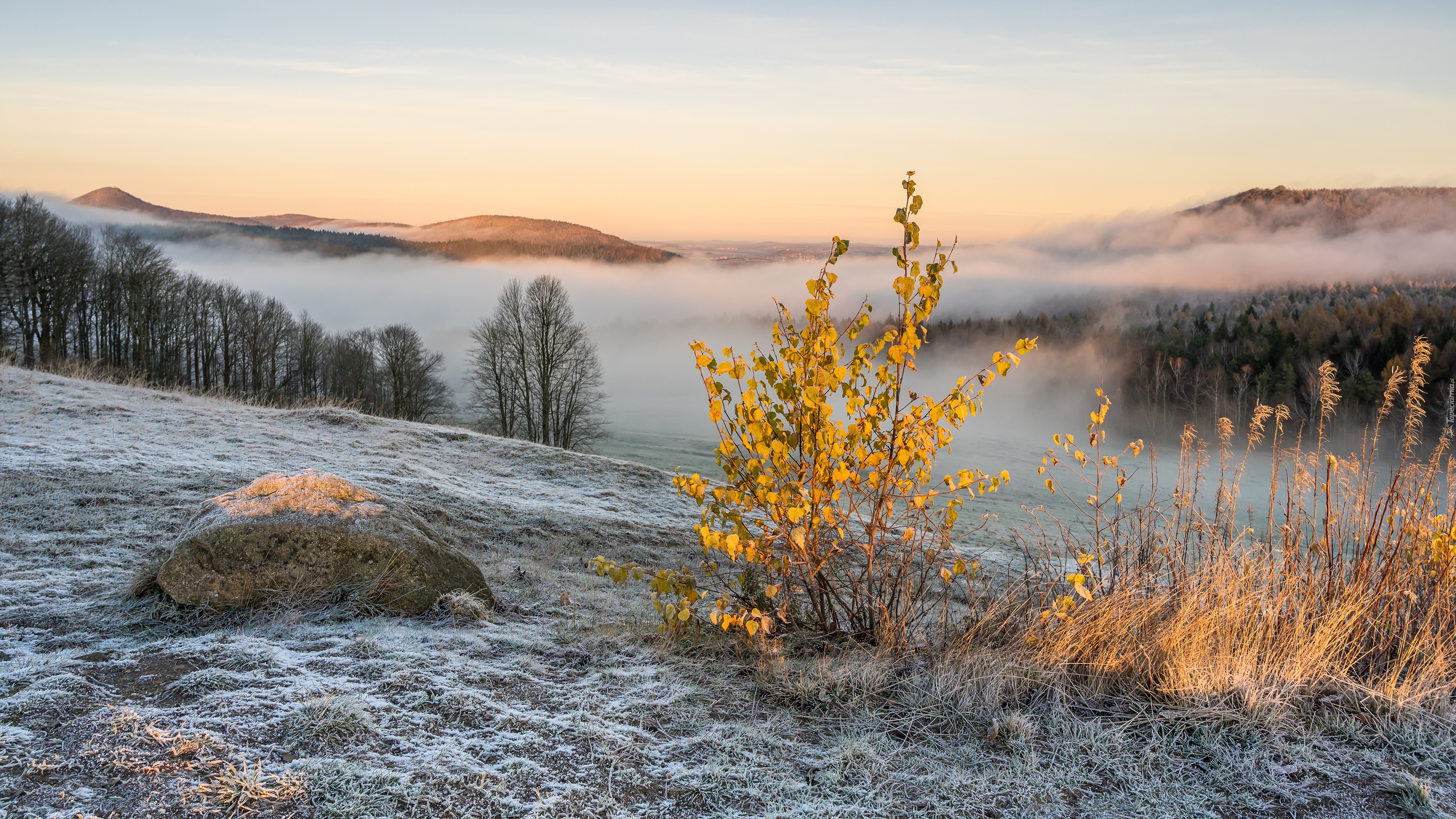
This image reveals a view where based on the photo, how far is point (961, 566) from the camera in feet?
14.8

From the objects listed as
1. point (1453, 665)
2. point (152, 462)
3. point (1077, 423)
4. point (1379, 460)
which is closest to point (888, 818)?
point (1453, 665)

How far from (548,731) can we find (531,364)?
43.0 metres

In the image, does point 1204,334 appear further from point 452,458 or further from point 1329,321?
point 452,458

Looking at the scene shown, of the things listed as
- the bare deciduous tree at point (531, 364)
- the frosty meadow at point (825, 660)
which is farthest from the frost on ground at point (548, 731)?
the bare deciduous tree at point (531, 364)

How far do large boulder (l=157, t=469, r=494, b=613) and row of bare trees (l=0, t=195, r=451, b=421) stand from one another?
118ft

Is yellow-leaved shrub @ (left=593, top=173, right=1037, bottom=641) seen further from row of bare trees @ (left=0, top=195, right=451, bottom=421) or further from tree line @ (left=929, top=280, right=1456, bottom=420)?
row of bare trees @ (left=0, top=195, right=451, bottom=421)

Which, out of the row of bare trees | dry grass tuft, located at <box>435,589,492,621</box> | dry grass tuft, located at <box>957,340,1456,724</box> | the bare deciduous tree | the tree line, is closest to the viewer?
dry grass tuft, located at <box>957,340,1456,724</box>

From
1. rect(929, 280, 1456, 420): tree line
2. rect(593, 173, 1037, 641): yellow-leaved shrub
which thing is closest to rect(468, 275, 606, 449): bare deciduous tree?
rect(929, 280, 1456, 420): tree line

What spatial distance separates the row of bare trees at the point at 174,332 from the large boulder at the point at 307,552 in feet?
118

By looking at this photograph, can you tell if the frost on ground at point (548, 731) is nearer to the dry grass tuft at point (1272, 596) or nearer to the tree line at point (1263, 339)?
the dry grass tuft at point (1272, 596)

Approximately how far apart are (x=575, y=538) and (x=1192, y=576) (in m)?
6.53

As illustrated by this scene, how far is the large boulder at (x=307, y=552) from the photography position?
4.80m

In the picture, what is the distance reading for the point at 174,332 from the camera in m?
52.8

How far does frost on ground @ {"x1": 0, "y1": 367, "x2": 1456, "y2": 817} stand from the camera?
303 cm
